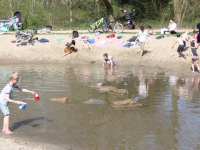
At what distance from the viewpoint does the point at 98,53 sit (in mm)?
17531

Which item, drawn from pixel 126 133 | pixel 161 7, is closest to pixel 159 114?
pixel 126 133

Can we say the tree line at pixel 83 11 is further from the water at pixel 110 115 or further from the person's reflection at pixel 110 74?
the water at pixel 110 115

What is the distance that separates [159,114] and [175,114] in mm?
377

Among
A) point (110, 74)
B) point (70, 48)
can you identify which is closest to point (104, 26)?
point (70, 48)

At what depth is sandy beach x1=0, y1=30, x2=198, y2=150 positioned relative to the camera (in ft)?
52.0

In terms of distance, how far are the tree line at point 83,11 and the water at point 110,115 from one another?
48.7 ft

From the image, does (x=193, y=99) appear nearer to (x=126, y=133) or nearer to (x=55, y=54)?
(x=126, y=133)

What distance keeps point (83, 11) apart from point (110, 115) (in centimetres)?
2268

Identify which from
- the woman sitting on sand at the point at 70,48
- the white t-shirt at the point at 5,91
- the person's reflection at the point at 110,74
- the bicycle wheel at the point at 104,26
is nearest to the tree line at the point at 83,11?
the bicycle wheel at the point at 104,26

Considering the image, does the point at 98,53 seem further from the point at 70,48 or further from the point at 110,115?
the point at 110,115

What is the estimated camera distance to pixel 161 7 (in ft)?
93.7

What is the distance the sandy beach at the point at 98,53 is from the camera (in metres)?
15.9

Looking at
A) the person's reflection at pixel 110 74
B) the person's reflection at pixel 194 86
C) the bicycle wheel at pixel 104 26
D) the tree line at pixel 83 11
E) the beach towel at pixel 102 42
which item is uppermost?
the tree line at pixel 83 11

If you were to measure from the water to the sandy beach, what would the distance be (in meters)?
3.54
